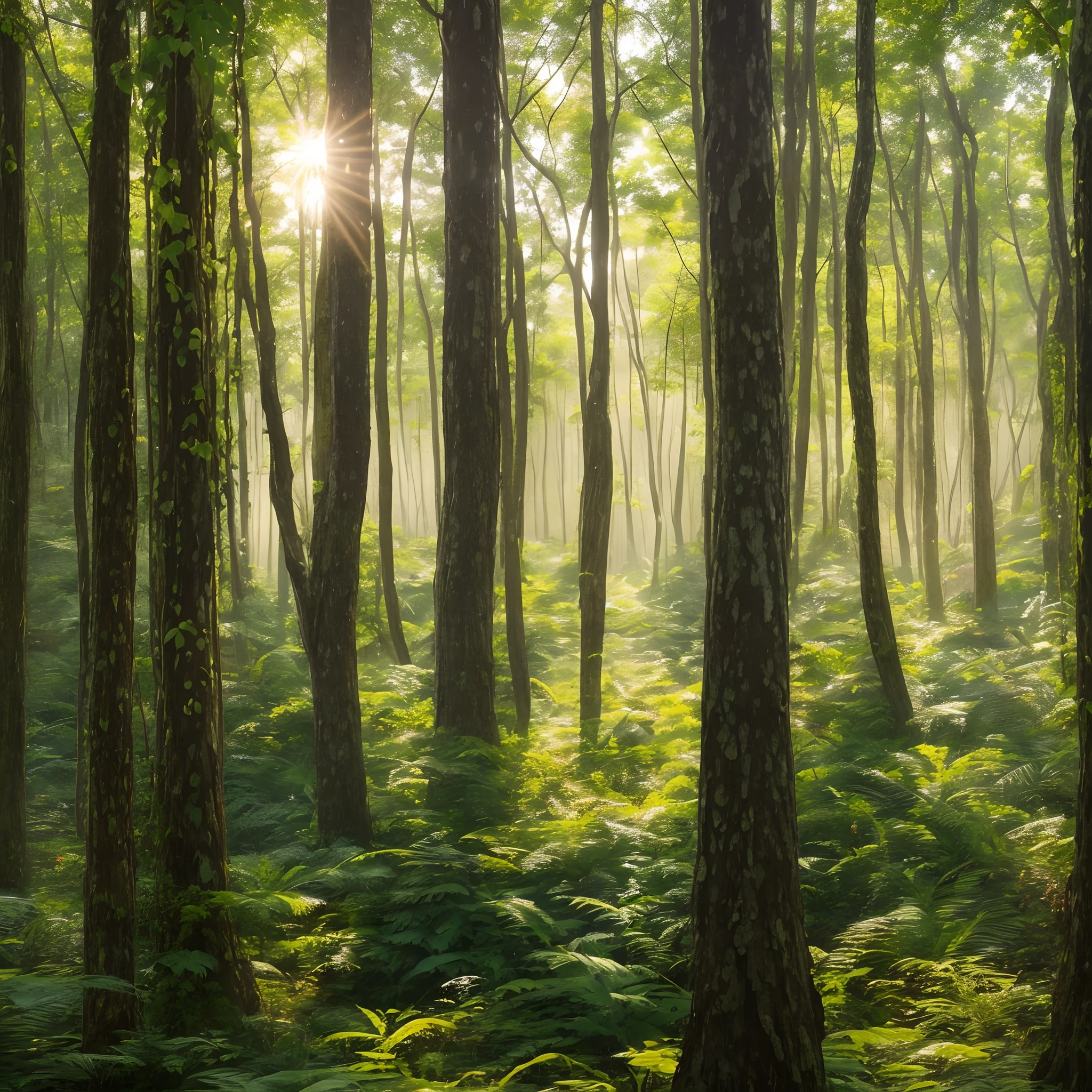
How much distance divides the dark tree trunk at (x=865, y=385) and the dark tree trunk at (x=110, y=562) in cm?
593

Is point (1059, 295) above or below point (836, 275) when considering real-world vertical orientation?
below

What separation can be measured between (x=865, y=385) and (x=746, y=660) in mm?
5624

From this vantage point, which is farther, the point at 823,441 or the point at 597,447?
the point at 823,441

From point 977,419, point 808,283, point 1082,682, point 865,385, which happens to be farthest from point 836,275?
point 1082,682

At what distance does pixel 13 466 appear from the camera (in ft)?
19.1

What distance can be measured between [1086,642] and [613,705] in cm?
829

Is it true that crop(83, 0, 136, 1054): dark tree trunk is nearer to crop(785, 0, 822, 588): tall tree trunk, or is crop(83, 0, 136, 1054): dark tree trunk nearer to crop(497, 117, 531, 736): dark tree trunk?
crop(497, 117, 531, 736): dark tree trunk

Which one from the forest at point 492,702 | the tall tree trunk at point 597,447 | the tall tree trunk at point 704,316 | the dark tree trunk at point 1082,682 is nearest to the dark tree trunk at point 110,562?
the forest at point 492,702

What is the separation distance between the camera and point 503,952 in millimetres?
4688

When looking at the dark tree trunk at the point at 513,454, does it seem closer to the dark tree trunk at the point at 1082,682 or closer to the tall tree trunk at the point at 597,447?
the tall tree trunk at the point at 597,447

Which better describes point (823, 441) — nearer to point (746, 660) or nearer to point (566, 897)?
point (566, 897)

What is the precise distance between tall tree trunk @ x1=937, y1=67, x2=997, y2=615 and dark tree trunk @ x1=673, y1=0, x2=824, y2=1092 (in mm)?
11526

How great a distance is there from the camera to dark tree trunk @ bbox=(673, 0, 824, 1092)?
3.20 metres

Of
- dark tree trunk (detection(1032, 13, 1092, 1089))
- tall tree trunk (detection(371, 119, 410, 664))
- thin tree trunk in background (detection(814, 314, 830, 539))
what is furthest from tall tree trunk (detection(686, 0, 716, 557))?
thin tree trunk in background (detection(814, 314, 830, 539))
